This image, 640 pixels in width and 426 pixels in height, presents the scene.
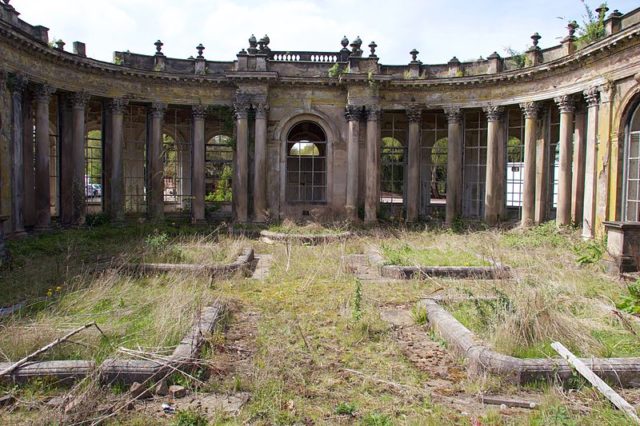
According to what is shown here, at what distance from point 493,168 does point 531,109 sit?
260 cm

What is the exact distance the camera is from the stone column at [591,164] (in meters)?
15.6

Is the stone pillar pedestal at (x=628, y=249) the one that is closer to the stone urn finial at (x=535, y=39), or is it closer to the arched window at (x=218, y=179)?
the stone urn finial at (x=535, y=39)

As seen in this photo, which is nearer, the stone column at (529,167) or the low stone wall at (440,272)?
the low stone wall at (440,272)

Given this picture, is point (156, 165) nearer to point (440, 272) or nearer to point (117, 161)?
point (117, 161)

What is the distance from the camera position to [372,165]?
2041cm

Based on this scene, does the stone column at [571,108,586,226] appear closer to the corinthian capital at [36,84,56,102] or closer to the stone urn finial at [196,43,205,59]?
the stone urn finial at [196,43,205,59]

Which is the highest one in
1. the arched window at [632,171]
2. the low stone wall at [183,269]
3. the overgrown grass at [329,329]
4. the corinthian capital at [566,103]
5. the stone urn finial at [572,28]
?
the stone urn finial at [572,28]

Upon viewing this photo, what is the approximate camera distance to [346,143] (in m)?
21.0

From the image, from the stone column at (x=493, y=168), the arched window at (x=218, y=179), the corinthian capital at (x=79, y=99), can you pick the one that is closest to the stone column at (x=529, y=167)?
the stone column at (x=493, y=168)

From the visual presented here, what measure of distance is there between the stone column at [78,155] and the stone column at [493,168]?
14.9m

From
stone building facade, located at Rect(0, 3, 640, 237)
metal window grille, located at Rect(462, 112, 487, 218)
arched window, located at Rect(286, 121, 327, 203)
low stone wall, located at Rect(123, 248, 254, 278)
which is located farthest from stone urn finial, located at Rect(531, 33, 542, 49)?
low stone wall, located at Rect(123, 248, 254, 278)

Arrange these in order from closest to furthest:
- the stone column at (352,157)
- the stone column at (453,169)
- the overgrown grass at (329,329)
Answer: the overgrown grass at (329,329) → the stone column at (352,157) → the stone column at (453,169)

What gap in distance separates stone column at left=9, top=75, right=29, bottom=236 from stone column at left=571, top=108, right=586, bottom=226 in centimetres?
1767

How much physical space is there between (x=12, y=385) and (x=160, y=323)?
1770mm
